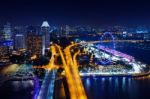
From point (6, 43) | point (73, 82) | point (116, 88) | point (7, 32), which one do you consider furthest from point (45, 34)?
point (73, 82)

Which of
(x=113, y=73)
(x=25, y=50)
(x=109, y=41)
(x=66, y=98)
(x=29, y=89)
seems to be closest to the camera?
(x=66, y=98)

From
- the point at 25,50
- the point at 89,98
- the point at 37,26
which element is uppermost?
the point at 37,26

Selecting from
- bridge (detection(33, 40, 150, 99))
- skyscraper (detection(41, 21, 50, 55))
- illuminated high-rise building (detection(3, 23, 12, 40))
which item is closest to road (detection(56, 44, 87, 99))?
bridge (detection(33, 40, 150, 99))

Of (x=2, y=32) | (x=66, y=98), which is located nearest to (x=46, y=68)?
(x=66, y=98)

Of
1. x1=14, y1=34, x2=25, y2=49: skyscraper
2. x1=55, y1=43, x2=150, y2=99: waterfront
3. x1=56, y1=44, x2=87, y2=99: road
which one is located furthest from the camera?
x1=14, y1=34, x2=25, y2=49: skyscraper

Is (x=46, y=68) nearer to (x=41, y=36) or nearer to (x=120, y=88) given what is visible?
(x=120, y=88)

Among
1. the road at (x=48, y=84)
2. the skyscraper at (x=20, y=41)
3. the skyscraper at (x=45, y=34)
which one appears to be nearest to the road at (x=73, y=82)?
the road at (x=48, y=84)

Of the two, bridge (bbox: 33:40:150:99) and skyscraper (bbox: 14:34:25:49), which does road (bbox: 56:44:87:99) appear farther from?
skyscraper (bbox: 14:34:25:49)

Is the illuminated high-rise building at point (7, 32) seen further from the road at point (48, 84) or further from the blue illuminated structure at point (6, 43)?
the road at point (48, 84)

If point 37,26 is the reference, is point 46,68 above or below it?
below

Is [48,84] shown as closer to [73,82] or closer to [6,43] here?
[73,82]

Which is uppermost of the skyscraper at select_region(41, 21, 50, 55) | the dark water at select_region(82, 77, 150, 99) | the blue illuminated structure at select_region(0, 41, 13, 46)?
the skyscraper at select_region(41, 21, 50, 55)
